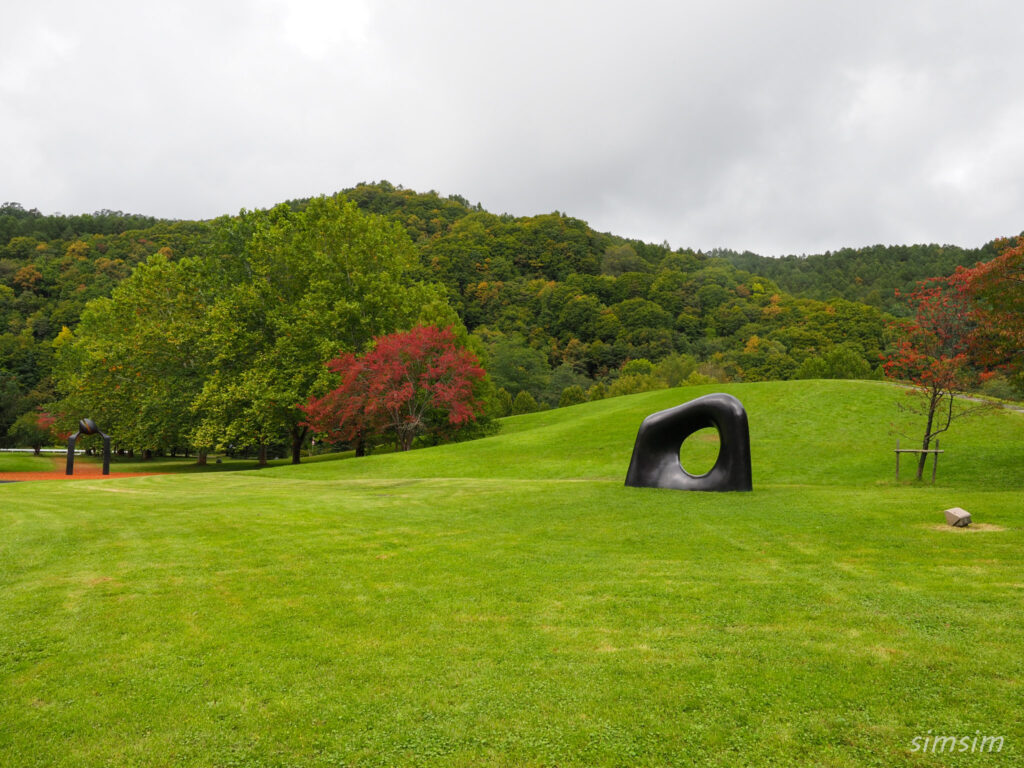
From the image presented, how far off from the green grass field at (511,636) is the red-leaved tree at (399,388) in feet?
60.6

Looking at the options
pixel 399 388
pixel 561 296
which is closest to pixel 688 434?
pixel 399 388

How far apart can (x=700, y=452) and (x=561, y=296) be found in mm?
61781

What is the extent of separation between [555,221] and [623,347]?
127 feet

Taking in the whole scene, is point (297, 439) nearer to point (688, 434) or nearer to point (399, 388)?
point (399, 388)

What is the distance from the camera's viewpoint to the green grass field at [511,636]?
4.07 m

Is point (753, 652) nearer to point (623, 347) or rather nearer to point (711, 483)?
point (711, 483)

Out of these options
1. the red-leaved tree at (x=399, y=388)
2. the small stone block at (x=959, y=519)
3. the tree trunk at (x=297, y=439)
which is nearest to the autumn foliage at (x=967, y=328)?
the small stone block at (x=959, y=519)

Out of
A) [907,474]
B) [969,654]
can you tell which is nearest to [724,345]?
[907,474]

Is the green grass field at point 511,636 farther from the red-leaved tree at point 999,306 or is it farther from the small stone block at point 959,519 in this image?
the red-leaved tree at point 999,306

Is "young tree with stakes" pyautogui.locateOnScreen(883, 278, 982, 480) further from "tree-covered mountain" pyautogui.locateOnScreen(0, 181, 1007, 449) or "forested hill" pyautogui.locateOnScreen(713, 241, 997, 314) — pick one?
"forested hill" pyautogui.locateOnScreen(713, 241, 997, 314)

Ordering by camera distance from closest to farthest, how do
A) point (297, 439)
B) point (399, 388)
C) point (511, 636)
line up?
1. point (511, 636)
2. point (399, 388)
3. point (297, 439)

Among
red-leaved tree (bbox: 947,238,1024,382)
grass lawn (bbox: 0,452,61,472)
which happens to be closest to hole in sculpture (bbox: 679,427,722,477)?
red-leaved tree (bbox: 947,238,1024,382)

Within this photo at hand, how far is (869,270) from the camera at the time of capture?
101812mm

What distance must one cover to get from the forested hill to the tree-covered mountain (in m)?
0.52
